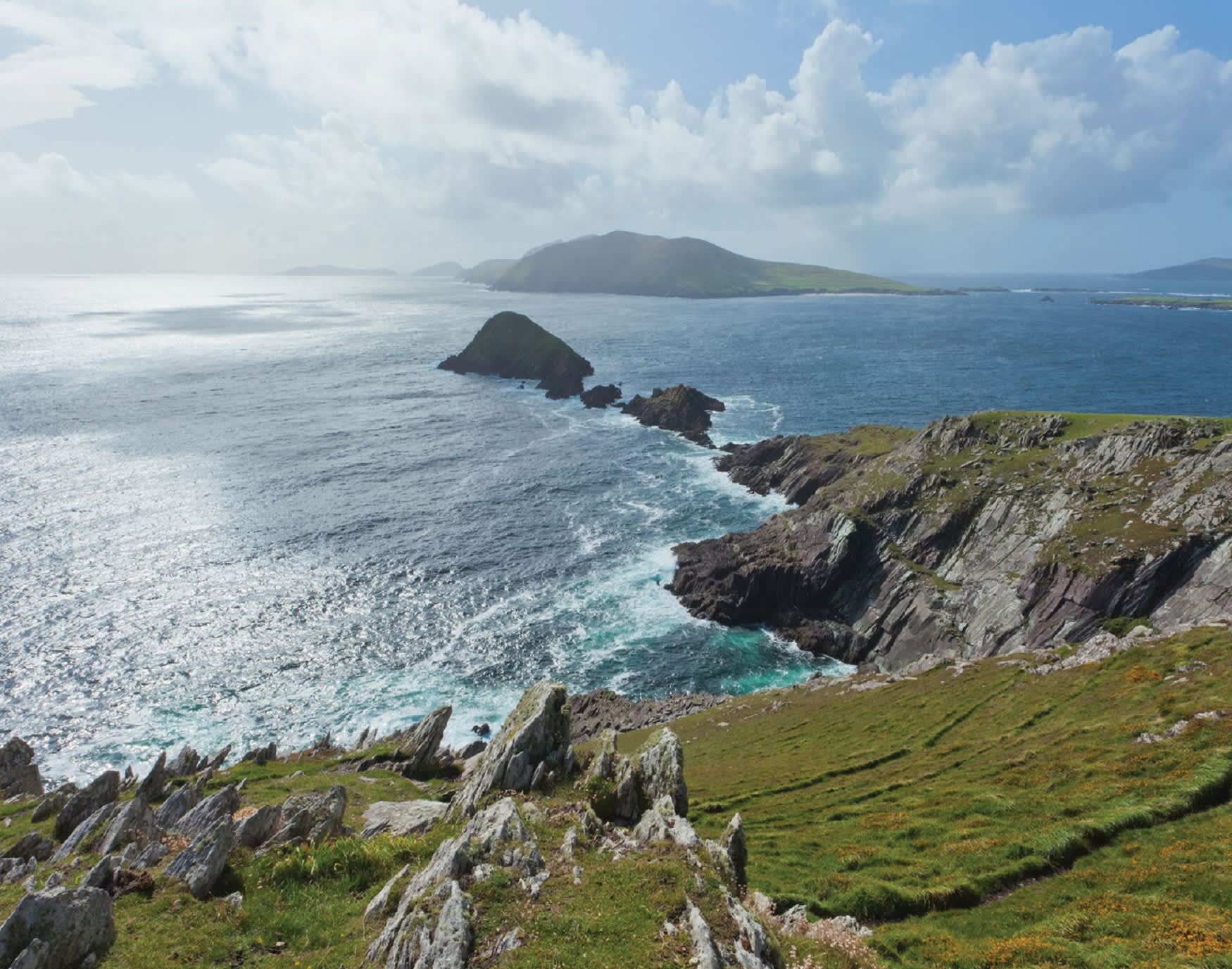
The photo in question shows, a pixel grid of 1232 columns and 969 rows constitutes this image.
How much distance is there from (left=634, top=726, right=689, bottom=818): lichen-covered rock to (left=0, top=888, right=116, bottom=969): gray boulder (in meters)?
18.8

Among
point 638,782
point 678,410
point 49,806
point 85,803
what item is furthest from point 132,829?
point 678,410

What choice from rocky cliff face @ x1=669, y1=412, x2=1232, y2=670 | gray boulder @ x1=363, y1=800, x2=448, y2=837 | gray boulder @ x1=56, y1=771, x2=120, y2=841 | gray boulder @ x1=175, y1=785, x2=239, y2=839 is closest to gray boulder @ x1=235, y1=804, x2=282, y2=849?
gray boulder @ x1=175, y1=785, x2=239, y2=839

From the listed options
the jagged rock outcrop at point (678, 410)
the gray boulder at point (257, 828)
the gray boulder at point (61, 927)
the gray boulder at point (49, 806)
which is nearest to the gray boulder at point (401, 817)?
the gray boulder at point (257, 828)

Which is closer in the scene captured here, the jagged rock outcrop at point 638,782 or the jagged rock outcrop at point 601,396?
the jagged rock outcrop at point 638,782

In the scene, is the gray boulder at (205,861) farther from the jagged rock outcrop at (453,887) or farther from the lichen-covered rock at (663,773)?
the lichen-covered rock at (663,773)

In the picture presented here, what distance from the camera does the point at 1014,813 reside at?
2845 cm

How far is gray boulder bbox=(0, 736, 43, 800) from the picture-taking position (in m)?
43.5

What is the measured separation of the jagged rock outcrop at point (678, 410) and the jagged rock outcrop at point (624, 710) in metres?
84.5

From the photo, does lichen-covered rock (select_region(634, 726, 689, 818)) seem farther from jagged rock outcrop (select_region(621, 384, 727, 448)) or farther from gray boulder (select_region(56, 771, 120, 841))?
jagged rock outcrop (select_region(621, 384, 727, 448))

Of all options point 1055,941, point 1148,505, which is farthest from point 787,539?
point 1055,941

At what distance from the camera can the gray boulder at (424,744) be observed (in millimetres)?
45125

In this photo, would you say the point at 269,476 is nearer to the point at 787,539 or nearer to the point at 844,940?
the point at 787,539

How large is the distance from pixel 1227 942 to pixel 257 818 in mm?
32862

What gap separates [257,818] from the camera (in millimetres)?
26516
